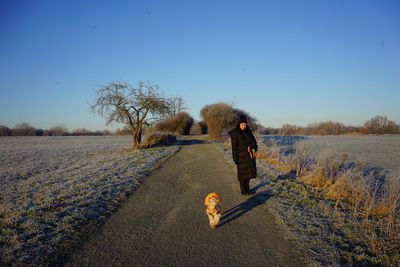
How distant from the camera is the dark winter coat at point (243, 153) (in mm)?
5984

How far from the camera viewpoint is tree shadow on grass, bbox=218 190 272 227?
4688mm

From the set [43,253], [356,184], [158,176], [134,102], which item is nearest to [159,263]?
[43,253]

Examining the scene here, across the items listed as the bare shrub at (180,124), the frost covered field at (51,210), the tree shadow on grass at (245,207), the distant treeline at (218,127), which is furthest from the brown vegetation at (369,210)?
the bare shrub at (180,124)

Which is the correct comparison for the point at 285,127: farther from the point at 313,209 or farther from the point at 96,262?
the point at 96,262

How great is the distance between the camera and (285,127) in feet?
43.2

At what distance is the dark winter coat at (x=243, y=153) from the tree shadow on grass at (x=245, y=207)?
0.63m

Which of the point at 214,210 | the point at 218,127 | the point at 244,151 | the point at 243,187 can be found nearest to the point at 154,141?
the point at 218,127

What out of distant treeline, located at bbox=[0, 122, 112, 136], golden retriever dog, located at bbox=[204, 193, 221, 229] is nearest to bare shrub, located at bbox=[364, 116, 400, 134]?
golden retriever dog, located at bbox=[204, 193, 221, 229]

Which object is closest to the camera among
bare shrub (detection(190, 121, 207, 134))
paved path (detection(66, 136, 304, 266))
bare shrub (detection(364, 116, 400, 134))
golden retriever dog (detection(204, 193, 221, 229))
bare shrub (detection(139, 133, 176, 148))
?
paved path (detection(66, 136, 304, 266))

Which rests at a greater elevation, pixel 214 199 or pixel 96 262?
pixel 214 199

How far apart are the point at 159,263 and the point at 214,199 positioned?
57.9 inches

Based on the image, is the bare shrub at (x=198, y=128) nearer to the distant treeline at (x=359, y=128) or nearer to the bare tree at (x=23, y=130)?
the distant treeline at (x=359, y=128)

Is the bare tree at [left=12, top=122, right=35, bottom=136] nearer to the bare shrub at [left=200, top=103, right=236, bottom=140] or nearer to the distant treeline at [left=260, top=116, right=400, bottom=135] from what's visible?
the bare shrub at [left=200, top=103, right=236, bottom=140]

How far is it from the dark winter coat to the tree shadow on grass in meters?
0.63
